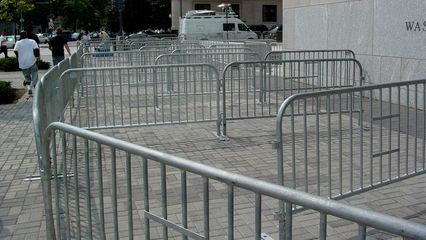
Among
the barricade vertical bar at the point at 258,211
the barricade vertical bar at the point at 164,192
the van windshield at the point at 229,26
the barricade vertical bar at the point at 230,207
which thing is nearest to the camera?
the barricade vertical bar at the point at 258,211

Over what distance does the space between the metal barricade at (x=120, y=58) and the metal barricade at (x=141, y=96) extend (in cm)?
635

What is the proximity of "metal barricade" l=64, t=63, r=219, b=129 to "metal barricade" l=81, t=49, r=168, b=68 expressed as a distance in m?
6.35

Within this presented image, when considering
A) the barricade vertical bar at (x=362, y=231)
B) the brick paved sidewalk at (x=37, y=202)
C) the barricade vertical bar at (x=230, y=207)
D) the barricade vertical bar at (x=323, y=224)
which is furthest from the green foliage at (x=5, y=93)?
the barricade vertical bar at (x=362, y=231)

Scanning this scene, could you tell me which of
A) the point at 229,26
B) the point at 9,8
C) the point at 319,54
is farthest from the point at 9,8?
the point at 319,54

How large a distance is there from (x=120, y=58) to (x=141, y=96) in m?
8.66

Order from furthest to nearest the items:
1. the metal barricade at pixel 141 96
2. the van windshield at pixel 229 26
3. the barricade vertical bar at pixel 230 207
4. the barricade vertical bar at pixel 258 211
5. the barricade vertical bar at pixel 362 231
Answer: the van windshield at pixel 229 26 < the metal barricade at pixel 141 96 < the barricade vertical bar at pixel 230 207 < the barricade vertical bar at pixel 258 211 < the barricade vertical bar at pixel 362 231

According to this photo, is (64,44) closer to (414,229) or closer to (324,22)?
(324,22)

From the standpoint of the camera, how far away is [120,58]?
19.0 meters

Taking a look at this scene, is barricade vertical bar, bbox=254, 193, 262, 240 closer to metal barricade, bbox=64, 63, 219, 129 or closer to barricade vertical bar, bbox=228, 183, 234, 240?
barricade vertical bar, bbox=228, 183, 234, 240

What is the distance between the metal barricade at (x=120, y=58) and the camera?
696 inches

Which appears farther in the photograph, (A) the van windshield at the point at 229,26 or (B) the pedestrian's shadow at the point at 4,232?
(A) the van windshield at the point at 229,26

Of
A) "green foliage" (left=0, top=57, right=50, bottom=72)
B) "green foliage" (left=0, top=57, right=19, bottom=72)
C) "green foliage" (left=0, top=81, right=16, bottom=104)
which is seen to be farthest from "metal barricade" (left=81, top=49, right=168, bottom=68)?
"green foliage" (left=0, top=57, right=19, bottom=72)

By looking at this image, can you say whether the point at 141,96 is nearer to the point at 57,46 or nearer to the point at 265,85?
the point at 265,85

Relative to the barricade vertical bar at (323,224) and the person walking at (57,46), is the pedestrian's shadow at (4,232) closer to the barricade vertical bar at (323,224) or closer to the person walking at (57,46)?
the barricade vertical bar at (323,224)
